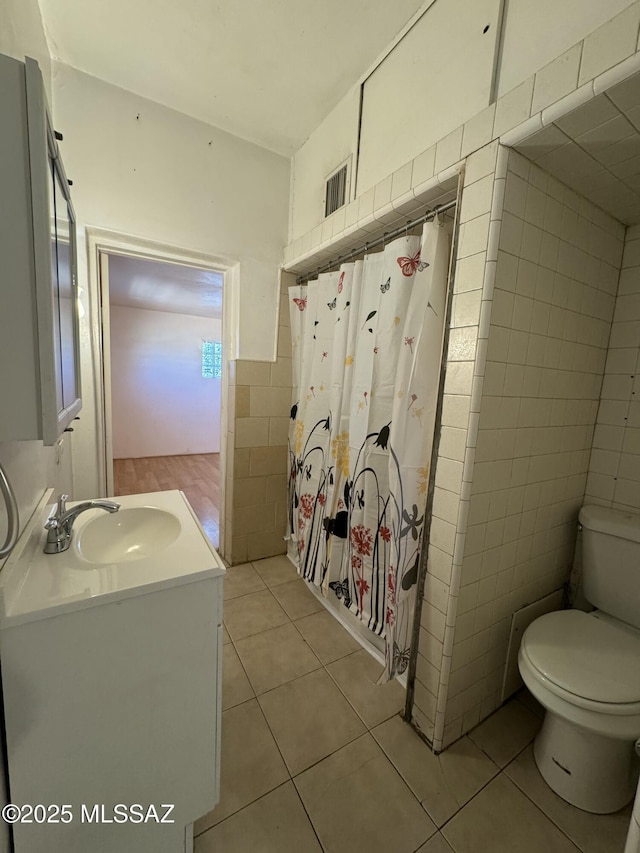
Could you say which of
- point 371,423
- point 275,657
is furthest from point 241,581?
point 371,423

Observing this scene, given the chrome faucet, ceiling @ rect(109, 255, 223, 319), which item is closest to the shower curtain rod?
ceiling @ rect(109, 255, 223, 319)

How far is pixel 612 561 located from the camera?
1342 mm

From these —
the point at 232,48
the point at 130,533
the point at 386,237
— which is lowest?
the point at 130,533

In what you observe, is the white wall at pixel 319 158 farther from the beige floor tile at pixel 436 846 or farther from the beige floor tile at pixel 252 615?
the beige floor tile at pixel 436 846

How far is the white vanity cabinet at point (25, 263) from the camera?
0.55 m

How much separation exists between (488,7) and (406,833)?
95.2 inches

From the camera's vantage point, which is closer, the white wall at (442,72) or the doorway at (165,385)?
the white wall at (442,72)

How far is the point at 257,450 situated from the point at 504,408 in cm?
150

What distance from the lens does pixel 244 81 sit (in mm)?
1529

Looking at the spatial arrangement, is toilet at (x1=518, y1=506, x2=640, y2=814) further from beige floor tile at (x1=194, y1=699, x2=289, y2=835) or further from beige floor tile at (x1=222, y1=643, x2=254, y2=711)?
beige floor tile at (x1=222, y1=643, x2=254, y2=711)

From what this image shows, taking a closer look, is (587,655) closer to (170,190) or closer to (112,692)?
(112,692)

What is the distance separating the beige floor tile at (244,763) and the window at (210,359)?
4958mm

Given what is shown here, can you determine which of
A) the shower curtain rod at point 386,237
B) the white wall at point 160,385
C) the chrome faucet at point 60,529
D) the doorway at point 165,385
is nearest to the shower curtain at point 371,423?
the shower curtain rod at point 386,237

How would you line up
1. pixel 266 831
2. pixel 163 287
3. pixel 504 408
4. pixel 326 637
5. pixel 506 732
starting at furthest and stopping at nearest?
1. pixel 163 287
2. pixel 326 637
3. pixel 506 732
4. pixel 504 408
5. pixel 266 831
